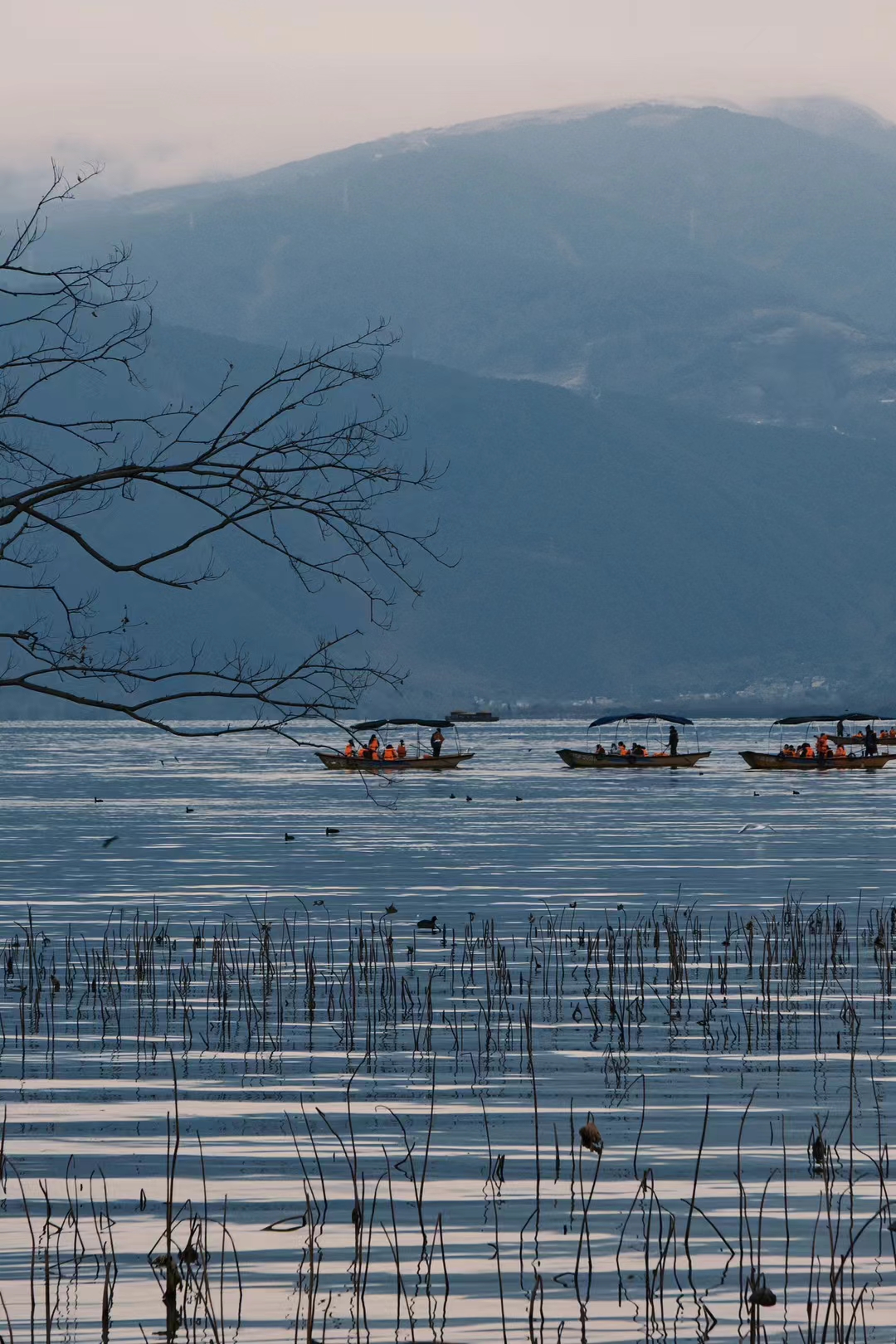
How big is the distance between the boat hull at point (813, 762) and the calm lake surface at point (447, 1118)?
73328 millimetres

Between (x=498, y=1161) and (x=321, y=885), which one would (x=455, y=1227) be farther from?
(x=321, y=885)

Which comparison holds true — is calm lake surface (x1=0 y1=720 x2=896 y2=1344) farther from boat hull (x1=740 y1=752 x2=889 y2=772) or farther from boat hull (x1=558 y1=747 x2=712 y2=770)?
boat hull (x1=558 y1=747 x2=712 y2=770)

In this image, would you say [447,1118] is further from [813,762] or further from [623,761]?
[623,761]

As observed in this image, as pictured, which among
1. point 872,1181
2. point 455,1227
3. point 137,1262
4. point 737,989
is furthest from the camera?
point 737,989

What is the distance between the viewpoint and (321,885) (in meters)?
46.2

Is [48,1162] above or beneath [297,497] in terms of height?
beneath

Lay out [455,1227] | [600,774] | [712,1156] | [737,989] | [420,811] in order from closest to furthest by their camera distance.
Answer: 1. [455,1227]
2. [712,1156]
3. [737,989]
4. [420,811]
5. [600,774]

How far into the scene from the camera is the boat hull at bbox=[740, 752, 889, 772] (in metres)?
116

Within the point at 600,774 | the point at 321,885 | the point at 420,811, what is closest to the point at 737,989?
the point at 321,885

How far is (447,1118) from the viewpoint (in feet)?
54.6

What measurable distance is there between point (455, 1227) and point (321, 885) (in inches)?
1316

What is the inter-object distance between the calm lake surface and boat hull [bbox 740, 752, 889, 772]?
73328 mm

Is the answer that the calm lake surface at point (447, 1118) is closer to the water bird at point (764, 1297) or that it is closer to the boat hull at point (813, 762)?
the water bird at point (764, 1297)

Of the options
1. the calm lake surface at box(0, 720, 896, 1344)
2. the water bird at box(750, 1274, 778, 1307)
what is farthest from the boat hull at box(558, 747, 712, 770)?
the water bird at box(750, 1274, 778, 1307)
